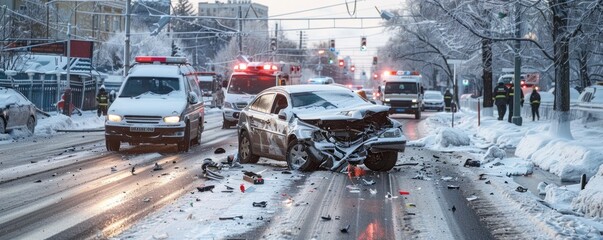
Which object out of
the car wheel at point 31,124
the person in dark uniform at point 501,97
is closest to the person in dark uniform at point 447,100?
the person in dark uniform at point 501,97

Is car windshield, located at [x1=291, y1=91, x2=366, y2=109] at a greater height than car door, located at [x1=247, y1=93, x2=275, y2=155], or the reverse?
car windshield, located at [x1=291, y1=91, x2=366, y2=109]

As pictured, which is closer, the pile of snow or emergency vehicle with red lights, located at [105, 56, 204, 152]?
the pile of snow

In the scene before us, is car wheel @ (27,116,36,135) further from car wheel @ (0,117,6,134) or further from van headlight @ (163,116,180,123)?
van headlight @ (163,116,180,123)

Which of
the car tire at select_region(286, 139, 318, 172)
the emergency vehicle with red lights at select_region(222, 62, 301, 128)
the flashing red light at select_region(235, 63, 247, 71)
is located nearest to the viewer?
the car tire at select_region(286, 139, 318, 172)

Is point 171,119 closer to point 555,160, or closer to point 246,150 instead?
point 246,150

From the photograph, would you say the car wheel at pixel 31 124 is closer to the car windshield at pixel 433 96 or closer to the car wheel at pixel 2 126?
the car wheel at pixel 2 126

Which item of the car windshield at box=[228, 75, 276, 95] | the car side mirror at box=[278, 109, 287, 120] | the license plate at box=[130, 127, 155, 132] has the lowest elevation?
the license plate at box=[130, 127, 155, 132]

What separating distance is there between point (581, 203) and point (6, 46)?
39.0m

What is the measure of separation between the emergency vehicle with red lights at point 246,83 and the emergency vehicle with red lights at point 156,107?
8748 mm

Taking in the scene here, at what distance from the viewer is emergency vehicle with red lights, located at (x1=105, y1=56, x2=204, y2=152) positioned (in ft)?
63.1

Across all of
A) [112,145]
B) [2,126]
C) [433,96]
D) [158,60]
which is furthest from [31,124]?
[433,96]

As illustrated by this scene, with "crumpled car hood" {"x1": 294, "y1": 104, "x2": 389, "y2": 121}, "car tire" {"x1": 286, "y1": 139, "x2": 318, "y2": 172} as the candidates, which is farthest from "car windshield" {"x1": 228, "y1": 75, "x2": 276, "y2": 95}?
"car tire" {"x1": 286, "y1": 139, "x2": 318, "y2": 172}

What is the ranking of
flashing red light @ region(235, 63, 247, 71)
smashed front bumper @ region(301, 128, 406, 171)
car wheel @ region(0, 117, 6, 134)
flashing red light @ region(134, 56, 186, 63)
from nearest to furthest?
smashed front bumper @ region(301, 128, 406, 171), flashing red light @ region(134, 56, 186, 63), car wheel @ region(0, 117, 6, 134), flashing red light @ region(235, 63, 247, 71)

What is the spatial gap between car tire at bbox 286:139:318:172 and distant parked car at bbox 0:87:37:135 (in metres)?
12.7
